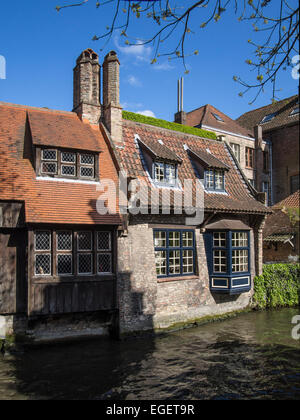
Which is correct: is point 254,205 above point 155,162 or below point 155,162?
below

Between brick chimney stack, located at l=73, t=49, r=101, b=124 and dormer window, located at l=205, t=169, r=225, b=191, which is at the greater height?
brick chimney stack, located at l=73, t=49, r=101, b=124

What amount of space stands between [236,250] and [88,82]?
31.7 ft

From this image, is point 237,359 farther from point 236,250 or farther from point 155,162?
point 155,162

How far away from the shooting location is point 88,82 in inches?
610

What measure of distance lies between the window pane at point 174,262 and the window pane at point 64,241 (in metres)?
4.43

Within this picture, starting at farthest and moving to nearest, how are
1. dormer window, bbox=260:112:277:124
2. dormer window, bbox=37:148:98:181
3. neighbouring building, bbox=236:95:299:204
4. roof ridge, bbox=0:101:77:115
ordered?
1. dormer window, bbox=260:112:277:124
2. neighbouring building, bbox=236:95:299:204
3. roof ridge, bbox=0:101:77:115
4. dormer window, bbox=37:148:98:181

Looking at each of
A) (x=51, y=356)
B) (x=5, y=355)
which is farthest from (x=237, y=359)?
(x=5, y=355)

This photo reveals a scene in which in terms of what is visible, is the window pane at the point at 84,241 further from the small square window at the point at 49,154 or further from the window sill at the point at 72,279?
the small square window at the point at 49,154

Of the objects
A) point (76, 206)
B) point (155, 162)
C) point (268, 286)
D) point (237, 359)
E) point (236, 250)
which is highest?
point (155, 162)

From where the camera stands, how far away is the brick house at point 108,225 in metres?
11.8

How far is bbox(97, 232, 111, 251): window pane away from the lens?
12781 millimetres

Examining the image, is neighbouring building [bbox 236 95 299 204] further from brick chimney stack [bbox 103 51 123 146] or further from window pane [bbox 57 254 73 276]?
window pane [bbox 57 254 73 276]

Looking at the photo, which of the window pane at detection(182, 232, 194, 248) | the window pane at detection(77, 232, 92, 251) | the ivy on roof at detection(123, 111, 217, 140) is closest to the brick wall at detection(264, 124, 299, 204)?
the ivy on roof at detection(123, 111, 217, 140)

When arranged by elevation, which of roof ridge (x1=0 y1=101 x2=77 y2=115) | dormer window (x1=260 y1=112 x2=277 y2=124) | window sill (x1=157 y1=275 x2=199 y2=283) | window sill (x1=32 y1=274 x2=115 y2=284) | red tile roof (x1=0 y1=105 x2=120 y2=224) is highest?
dormer window (x1=260 y1=112 x2=277 y2=124)
